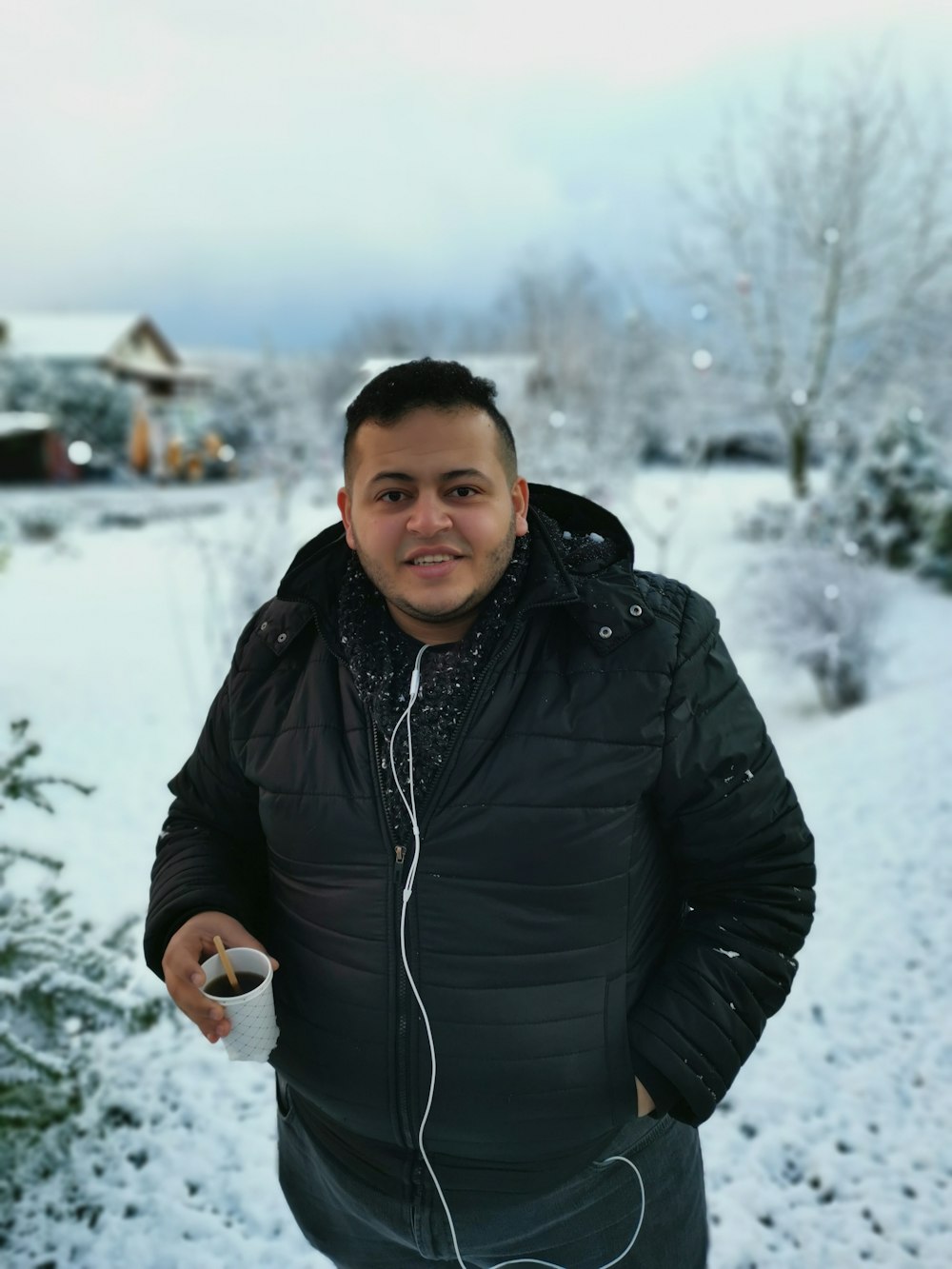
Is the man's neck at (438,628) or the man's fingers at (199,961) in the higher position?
the man's neck at (438,628)

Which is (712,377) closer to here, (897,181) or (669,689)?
(897,181)

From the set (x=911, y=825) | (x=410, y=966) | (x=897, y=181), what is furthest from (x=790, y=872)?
(x=897, y=181)

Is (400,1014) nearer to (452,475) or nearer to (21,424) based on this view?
(452,475)

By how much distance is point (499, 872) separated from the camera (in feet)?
4.57

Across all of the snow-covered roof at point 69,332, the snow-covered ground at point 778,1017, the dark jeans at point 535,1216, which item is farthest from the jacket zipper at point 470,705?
the snow-covered roof at point 69,332

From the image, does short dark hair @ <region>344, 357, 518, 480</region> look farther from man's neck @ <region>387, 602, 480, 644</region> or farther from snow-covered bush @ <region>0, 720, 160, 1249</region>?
snow-covered bush @ <region>0, 720, 160, 1249</region>

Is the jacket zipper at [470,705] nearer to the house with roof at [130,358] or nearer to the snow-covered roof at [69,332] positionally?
the house with roof at [130,358]

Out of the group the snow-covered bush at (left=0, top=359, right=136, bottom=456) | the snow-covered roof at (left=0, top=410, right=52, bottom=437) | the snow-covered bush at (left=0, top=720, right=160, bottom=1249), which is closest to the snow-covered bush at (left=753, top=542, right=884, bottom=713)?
the snow-covered bush at (left=0, top=720, right=160, bottom=1249)

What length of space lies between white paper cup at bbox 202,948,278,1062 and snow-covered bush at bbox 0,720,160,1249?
1221 mm

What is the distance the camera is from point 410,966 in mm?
1420

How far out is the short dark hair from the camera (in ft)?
4.75

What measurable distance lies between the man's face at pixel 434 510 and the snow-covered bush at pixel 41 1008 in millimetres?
1442

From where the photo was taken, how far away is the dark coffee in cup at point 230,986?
148cm

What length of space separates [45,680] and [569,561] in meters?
8.76
